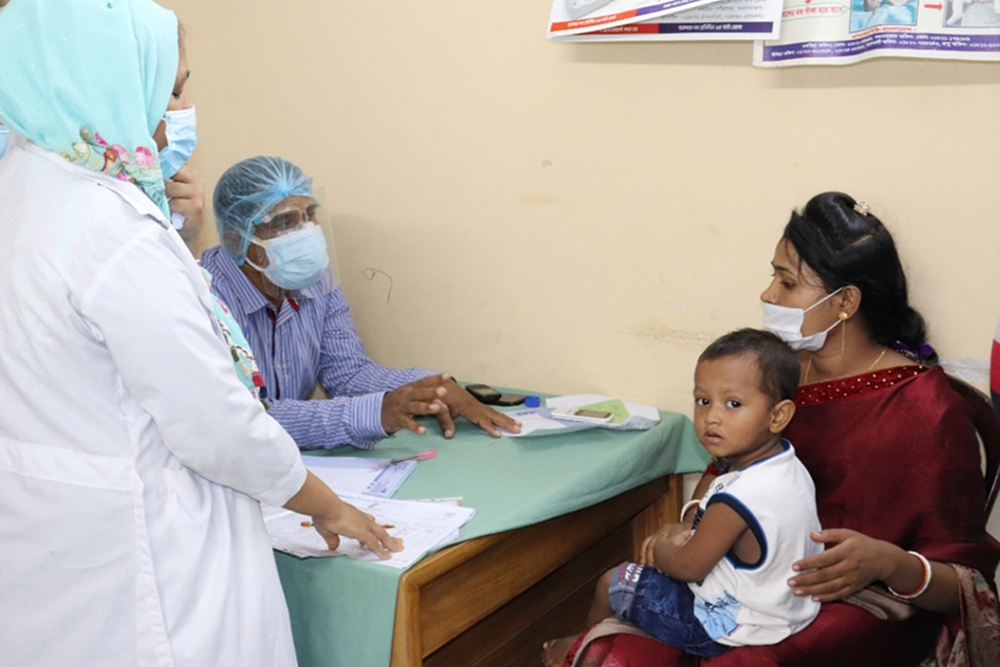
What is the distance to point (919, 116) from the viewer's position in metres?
1.93

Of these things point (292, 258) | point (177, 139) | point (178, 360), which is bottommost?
point (292, 258)

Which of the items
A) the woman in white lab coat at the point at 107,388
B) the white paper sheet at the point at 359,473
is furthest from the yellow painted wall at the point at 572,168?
the woman in white lab coat at the point at 107,388

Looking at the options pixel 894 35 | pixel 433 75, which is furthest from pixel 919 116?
pixel 433 75

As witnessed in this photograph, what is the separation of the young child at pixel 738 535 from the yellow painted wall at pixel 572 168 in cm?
50

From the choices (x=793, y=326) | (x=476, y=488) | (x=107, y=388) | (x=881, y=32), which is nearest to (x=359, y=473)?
(x=476, y=488)

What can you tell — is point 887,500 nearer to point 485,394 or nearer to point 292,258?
point 485,394

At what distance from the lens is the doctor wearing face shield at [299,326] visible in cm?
214

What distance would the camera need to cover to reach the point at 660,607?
168 centimetres

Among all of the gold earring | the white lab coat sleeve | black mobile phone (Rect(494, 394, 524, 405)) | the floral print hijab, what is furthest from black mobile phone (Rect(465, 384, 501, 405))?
the floral print hijab

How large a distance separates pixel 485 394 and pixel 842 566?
1.03 metres

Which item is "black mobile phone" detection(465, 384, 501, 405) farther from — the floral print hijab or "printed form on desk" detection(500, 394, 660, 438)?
the floral print hijab

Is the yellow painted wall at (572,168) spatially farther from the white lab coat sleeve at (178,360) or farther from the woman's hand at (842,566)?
the white lab coat sleeve at (178,360)

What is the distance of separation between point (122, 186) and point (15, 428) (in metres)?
0.35

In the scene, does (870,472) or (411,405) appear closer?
(870,472)
